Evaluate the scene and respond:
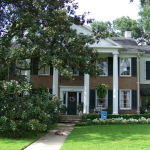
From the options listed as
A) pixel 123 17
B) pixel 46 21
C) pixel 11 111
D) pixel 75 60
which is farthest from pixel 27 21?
pixel 123 17

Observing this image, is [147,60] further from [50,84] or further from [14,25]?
[14,25]

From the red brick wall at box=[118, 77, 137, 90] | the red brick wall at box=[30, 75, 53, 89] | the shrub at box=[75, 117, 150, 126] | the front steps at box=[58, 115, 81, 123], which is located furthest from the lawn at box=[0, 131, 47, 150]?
the red brick wall at box=[118, 77, 137, 90]

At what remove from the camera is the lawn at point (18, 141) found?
9.75 metres

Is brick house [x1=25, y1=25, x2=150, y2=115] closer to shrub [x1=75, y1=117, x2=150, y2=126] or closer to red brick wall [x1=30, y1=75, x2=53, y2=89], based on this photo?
red brick wall [x1=30, y1=75, x2=53, y2=89]

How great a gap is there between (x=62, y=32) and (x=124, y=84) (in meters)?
10.2

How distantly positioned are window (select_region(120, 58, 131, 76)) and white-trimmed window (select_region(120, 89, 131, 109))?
161 cm

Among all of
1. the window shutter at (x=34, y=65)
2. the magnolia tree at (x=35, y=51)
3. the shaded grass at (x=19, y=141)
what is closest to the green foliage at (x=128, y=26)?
the window shutter at (x=34, y=65)

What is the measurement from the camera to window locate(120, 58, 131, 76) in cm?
2288

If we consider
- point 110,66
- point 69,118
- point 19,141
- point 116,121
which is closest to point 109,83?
point 110,66

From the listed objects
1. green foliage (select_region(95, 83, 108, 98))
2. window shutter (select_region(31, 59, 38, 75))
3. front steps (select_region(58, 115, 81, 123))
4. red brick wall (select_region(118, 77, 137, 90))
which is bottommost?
front steps (select_region(58, 115, 81, 123))

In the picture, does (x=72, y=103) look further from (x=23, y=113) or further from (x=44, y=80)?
(x=23, y=113)

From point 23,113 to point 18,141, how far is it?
131cm

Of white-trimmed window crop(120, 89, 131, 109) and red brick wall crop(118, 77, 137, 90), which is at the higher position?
red brick wall crop(118, 77, 137, 90)

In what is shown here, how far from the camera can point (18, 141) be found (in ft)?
37.0
